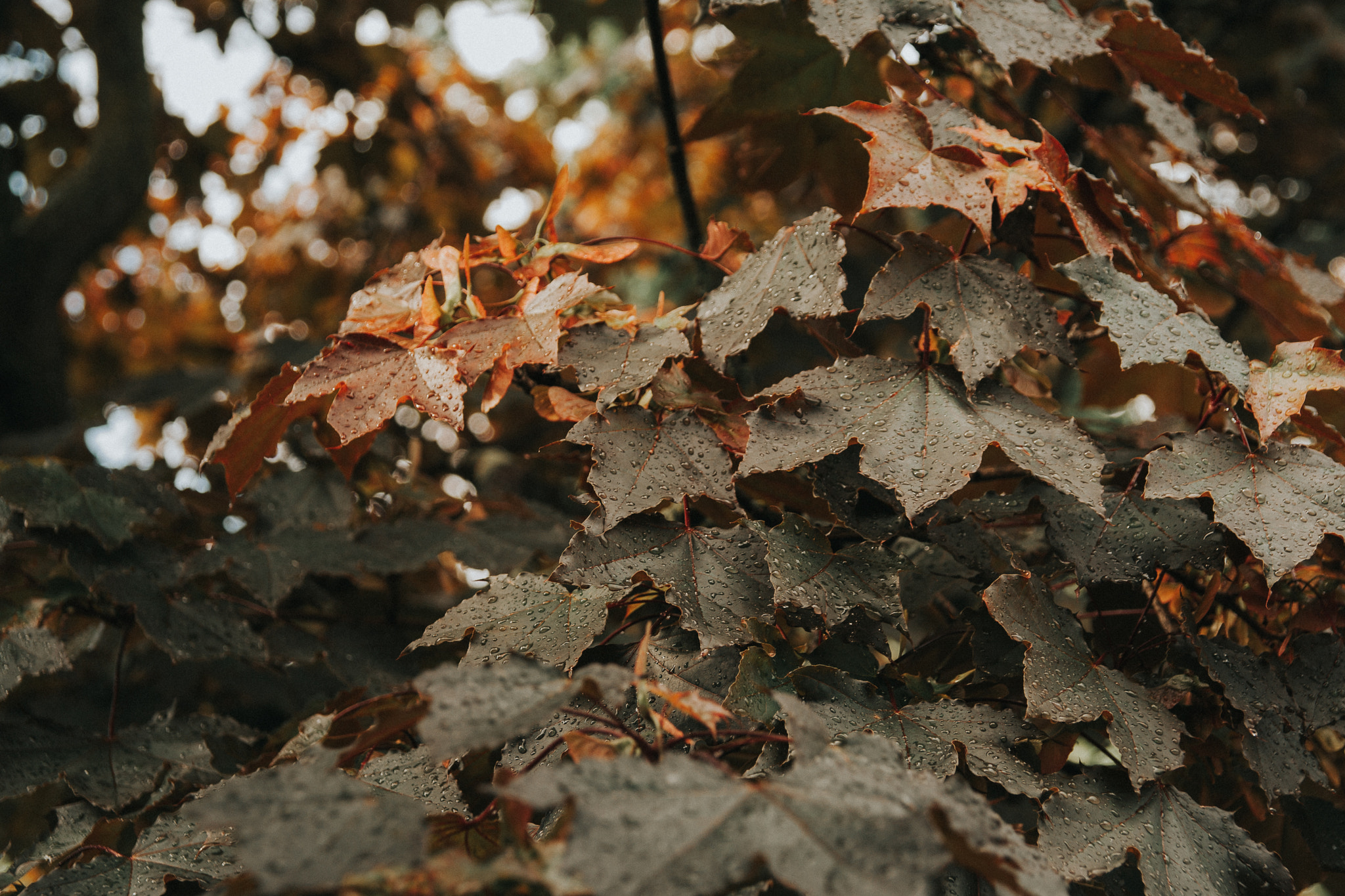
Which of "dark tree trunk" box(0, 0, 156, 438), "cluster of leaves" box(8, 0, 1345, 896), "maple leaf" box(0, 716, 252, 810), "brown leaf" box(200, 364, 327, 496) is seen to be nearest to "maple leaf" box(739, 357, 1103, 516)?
"cluster of leaves" box(8, 0, 1345, 896)

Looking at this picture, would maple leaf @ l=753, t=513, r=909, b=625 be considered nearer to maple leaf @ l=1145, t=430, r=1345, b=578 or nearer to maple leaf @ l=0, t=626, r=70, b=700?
maple leaf @ l=1145, t=430, r=1345, b=578

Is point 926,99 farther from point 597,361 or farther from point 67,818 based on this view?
point 67,818

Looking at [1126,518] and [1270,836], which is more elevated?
[1126,518]

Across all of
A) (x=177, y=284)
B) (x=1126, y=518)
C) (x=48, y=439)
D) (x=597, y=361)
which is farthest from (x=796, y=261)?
(x=177, y=284)

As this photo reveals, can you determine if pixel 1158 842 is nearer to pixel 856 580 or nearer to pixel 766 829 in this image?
pixel 856 580

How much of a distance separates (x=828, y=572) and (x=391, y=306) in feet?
1.67

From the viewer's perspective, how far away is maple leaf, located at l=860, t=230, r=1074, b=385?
31.8 inches

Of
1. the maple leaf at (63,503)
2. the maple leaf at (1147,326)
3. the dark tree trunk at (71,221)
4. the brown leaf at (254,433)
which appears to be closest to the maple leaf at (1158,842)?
the maple leaf at (1147,326)

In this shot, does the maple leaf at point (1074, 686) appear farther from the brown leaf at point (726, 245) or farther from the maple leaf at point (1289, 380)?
the brown leaf at point (726, 245)

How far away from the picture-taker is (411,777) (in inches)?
29.4

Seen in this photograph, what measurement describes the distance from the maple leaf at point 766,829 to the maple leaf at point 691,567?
0.23 m

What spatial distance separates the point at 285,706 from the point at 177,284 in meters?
3.27

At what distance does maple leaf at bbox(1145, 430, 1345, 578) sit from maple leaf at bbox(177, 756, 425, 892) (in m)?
0.65

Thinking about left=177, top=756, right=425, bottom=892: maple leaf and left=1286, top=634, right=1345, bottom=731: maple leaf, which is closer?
left=177, top=756, right=425, bottom=892: maple leaf
